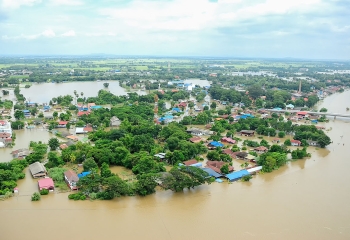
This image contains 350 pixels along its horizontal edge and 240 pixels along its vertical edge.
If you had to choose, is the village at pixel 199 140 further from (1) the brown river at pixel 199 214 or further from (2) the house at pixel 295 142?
(1) the brown river at pixel 199 214

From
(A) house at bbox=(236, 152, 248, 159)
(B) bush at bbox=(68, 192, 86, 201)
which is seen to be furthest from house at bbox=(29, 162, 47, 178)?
(A) house at bbox=(236, 152, 248, 159)

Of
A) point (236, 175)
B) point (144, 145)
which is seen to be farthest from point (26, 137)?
point (236, 175)

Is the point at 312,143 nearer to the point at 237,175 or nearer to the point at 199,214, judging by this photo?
the point at 237,175

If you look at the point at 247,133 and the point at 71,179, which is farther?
the point at 247,133

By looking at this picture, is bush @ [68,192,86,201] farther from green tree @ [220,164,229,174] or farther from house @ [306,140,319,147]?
house @ [306,140,319,147]

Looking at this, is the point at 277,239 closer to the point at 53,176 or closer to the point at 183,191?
the point at 183,191

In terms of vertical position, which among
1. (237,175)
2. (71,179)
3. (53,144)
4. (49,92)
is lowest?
(237,175)

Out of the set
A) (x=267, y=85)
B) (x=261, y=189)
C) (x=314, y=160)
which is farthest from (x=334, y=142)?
(x=267, y=85)
